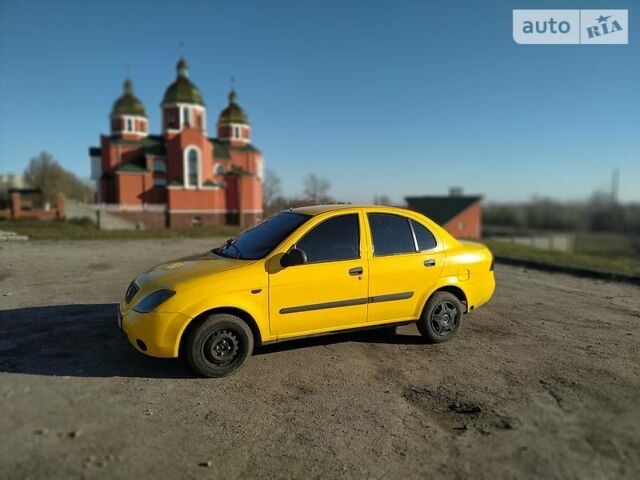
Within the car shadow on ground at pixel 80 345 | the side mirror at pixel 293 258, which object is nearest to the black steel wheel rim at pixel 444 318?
the car shadow on ground at pixel 80 345

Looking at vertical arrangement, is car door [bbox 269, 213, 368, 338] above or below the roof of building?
below

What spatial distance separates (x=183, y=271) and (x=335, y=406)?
2.14 metres

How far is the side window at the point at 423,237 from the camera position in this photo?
18.5ft

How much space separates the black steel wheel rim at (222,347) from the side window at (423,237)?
2525 mm

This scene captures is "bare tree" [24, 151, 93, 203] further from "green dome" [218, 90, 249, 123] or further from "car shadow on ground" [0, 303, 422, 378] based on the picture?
"car shadow on ground" [0, 303, 422, 378]

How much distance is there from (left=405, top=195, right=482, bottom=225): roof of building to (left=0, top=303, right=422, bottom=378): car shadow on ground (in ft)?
136

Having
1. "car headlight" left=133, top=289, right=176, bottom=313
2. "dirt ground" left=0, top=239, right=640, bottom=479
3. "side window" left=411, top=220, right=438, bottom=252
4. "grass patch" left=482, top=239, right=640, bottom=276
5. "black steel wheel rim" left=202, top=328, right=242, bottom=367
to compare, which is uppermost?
"side window" left=411, top=220, right=438, bottom=252

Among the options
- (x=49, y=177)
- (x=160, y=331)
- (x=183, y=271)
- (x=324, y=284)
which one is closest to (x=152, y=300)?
(x=160, y=331)

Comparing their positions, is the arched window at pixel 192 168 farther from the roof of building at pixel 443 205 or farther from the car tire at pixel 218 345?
the car tire at pixel 218 345

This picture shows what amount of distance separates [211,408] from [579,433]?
292cm

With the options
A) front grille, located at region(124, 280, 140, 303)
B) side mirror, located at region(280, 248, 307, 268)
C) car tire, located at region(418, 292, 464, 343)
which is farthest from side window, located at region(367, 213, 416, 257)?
front grille, located at region(124, 280, 140, 303)

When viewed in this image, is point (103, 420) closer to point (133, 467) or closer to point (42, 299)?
point (133, 467)

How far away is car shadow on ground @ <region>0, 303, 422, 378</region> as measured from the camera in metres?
4.55

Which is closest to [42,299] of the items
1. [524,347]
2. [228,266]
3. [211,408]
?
[228,266]
